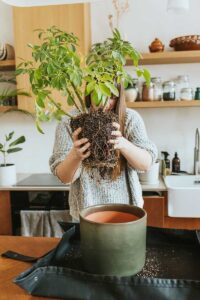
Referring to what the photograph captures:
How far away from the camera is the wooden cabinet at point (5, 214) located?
7.07ft

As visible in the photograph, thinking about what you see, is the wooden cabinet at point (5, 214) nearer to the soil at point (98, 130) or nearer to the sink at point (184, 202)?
the sink at point (184, 202)

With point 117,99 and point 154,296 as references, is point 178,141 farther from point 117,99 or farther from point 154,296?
point 154,296

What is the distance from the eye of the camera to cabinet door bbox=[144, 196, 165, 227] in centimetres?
197

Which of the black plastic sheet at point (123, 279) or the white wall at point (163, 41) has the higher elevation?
the white wall at point (163, 41)

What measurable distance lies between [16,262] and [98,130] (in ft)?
1.41

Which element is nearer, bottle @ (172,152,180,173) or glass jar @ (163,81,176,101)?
glass jar @ (163,81,176,101)

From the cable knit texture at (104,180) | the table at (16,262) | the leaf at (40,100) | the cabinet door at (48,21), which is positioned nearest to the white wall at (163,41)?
the cabinet door at (48,21)

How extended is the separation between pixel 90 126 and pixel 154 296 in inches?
16.2

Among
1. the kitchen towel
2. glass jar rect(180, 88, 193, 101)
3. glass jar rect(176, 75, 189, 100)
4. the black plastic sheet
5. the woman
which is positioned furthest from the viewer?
glass jar rect(176, 75, 189, 100)

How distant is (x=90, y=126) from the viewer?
0.72 m

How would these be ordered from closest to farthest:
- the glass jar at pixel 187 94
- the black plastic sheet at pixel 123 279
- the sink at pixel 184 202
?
the black plastic sheet at pixel 123 279, the sink at pixel 184 202, the glass jar at pixel 187 94

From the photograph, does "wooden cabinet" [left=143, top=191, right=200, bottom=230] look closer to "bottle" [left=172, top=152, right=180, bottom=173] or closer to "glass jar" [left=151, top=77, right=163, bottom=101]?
"bottle" [left=172, top=152, right=180, bottom=173]

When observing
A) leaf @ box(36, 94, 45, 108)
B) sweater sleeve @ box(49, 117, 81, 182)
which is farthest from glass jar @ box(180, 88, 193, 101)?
leaf @ box(36, 94, 45, 108)

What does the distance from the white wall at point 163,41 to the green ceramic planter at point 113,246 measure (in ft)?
6.45
